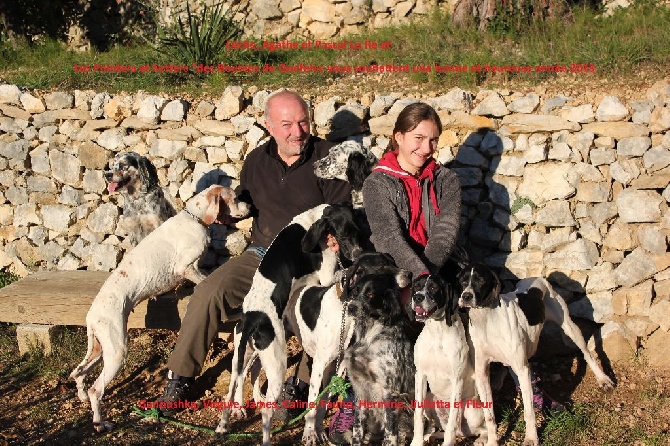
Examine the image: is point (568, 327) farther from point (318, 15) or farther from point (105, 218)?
point (318, 15)

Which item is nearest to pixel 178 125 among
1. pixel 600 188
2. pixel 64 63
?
pixel 64 63

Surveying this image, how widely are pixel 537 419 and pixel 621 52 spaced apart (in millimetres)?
3036

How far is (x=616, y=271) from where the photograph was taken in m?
5.26

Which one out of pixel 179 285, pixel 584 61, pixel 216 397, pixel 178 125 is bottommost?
pixel 216 397

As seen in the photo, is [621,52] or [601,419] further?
[621,52]

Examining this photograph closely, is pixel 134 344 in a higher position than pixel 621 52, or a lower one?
lower

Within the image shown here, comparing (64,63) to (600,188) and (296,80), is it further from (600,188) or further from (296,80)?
(600,188)

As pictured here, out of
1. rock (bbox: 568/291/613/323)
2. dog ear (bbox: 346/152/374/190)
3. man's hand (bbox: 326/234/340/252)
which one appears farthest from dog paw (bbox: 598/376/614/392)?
dog ear (bbox: 346/152/374/190)

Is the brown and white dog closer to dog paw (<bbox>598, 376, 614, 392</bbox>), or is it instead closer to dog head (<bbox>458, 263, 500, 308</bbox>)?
dog head (<bbox>458, 263, 500, 308</bbox>)

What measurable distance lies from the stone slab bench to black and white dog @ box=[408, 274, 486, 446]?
2048 mm

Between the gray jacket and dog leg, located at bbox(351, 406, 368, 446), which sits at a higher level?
the gray jacket

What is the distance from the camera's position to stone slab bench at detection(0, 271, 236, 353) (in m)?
5.58

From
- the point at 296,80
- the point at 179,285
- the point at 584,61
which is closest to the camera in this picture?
the point at 179,285

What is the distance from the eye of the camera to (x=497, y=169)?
5586 millimetres
